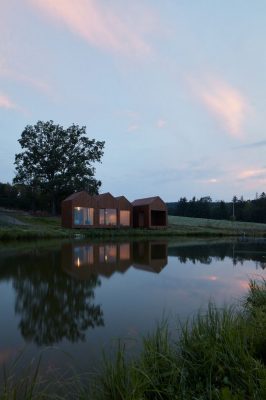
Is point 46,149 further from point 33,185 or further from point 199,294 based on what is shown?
point 199,294

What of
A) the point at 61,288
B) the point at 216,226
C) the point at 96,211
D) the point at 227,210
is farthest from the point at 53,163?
the point at 227,210

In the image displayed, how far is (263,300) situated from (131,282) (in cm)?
498

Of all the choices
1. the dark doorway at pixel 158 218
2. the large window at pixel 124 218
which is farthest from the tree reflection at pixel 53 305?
the dark doorway at pixel 158 218

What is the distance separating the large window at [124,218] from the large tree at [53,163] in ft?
27.8

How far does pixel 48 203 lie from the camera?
2199 inches

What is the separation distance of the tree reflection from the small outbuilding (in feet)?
99.8

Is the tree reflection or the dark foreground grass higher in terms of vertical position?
the dark foreground grass

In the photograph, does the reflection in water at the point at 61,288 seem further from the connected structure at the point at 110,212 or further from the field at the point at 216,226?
the field at the point at 216,226

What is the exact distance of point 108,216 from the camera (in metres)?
41.5

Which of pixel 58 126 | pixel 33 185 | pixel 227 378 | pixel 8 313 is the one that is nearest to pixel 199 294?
pixel 8 313

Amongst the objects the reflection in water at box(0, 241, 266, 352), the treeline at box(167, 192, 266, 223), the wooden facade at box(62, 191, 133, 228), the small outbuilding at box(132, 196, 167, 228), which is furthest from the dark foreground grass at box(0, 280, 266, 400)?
the treeline at box(167, 192, 266, 223)

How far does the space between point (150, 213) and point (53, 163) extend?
1510cm

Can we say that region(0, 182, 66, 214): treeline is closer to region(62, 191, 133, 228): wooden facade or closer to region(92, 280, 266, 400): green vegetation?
region(62, 191, 133, 228): wooden facade

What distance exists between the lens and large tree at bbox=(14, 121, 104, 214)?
48.4 m
